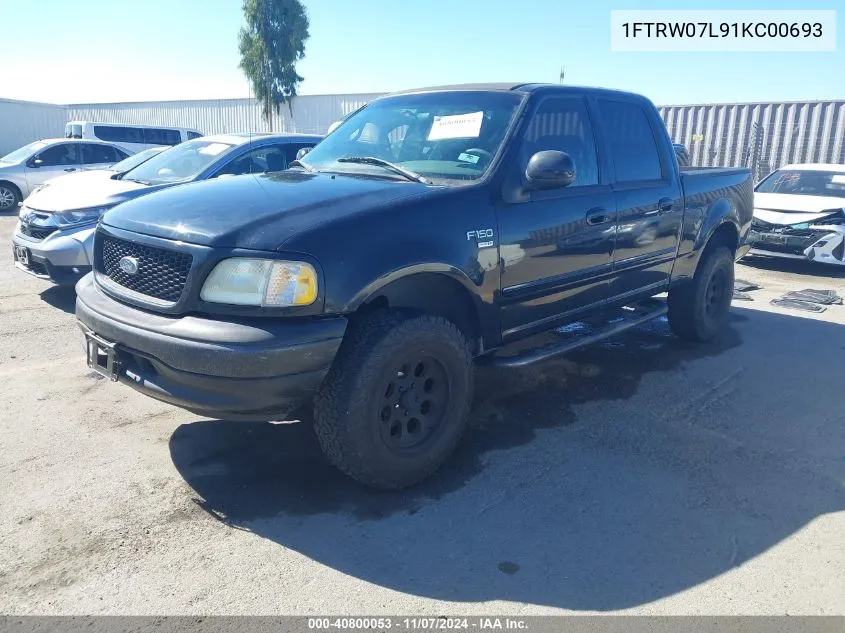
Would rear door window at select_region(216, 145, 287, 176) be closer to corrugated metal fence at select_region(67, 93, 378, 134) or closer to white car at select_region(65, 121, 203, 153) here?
white car at select_region(65, 121, 203, 153)

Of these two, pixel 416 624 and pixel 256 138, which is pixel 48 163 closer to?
pixel 256 138

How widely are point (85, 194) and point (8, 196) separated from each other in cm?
950

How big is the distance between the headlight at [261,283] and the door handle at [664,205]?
3.02m

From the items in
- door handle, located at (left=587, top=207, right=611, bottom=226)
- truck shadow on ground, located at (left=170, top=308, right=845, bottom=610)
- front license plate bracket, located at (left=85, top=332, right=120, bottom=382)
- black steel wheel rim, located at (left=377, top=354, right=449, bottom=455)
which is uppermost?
door handle, located at (left=587, top=207, right=611, bottom=226)

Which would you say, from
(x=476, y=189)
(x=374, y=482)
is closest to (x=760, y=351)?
(x=476, y=189)

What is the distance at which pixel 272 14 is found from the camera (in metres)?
34.5

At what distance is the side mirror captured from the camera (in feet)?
11.8

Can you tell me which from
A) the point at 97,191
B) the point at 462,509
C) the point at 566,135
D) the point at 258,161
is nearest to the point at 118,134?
the point at 97,191

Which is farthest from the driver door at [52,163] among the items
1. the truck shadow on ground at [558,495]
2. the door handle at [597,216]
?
the door handle at [597,216]

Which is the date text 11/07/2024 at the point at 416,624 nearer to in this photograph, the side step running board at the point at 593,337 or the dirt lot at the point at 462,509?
the dirt lot at the point at 462,509

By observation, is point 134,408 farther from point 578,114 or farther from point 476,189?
point 578,114

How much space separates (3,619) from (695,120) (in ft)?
60.5

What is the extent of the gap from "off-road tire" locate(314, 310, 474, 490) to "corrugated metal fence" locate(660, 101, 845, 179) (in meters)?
15.1

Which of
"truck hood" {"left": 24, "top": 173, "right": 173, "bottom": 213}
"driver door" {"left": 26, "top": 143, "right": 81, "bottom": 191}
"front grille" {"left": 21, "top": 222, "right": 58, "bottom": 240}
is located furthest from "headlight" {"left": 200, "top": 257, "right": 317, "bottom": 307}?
"driver door" {"left": 26, "top": 143, "right": 81, "bottom": 191}
